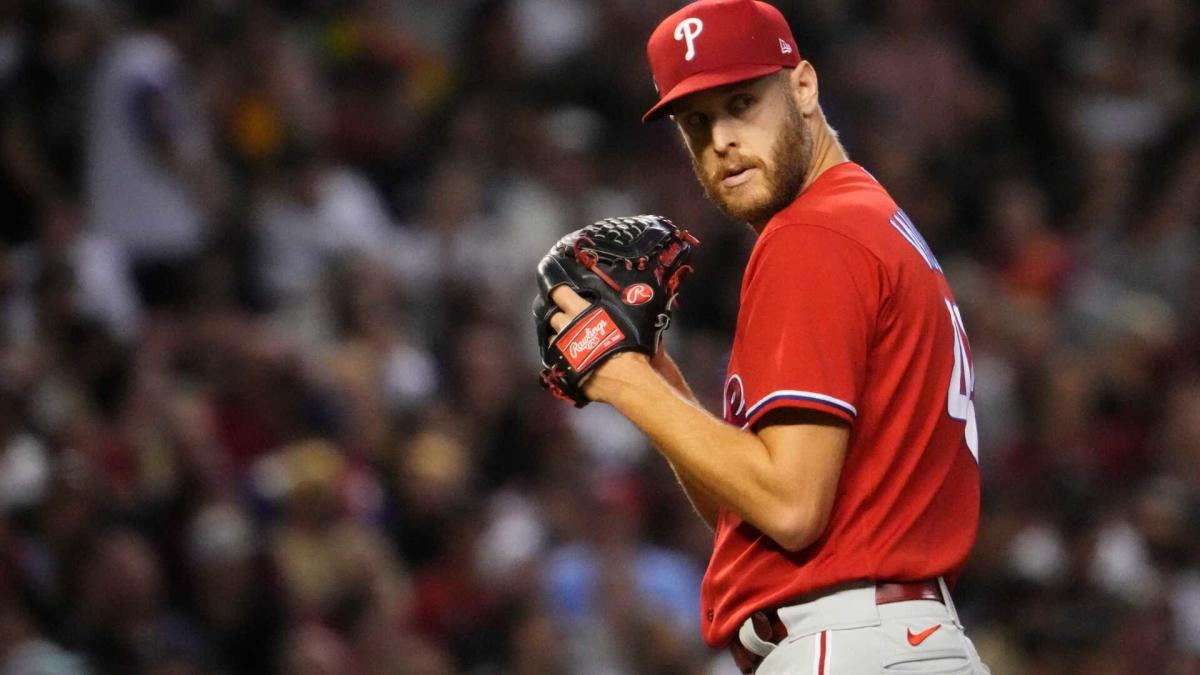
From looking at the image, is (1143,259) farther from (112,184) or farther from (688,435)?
(688,435)

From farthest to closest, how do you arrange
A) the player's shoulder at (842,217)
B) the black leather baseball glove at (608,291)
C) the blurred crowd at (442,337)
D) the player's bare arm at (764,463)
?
the blurred crowd at (442,337) → the black leather baseball glove at (608,291) → the player's shoulder at (842,217) → the player's bare arm at (764,463)

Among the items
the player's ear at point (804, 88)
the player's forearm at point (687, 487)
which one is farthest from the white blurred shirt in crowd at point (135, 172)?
the player's ear at point (804, 88)

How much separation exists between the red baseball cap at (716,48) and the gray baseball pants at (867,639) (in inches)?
38.5

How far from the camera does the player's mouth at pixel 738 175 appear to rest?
10.7ft

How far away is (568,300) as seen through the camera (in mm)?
3246

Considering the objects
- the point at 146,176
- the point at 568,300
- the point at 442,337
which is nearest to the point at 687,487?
the point at 568,300

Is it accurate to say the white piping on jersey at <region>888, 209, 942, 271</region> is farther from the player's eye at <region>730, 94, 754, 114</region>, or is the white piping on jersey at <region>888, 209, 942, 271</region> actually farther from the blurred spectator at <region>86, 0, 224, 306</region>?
the blurred spectator at <region>86, 0, 224, 306</region>

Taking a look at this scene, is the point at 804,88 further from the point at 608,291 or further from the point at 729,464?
the point at 729,464

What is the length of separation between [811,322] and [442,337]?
5.24 metres

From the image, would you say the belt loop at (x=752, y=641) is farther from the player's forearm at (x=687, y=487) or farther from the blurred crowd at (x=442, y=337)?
the blurred crowd at (x=442, y=337)

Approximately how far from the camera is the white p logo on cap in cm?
323

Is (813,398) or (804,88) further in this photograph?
(804,88)

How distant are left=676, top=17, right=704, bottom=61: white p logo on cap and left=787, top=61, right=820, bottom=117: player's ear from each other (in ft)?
0.69

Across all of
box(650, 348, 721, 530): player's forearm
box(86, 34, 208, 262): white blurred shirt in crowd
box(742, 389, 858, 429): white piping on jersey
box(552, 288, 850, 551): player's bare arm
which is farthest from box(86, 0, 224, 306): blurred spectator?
box(742, 389, 858, 429): white piping on jersey
